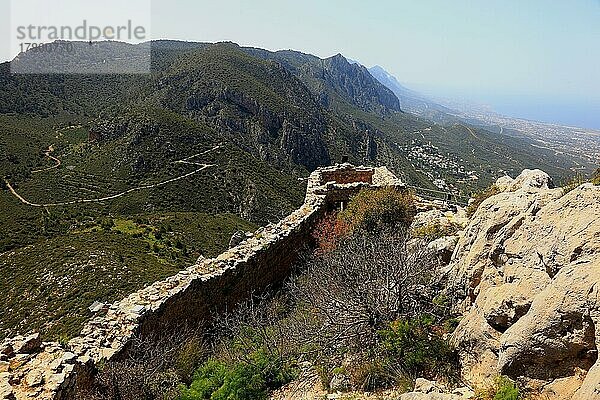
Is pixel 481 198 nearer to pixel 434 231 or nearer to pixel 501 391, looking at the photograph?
pixel 434 231

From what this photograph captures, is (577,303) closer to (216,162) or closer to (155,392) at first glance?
(155,392)

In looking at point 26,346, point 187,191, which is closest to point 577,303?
point 26,346

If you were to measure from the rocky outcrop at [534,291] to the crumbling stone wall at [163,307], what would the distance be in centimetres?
425

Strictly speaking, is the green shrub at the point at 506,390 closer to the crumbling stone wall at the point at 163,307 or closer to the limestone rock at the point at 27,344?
the crumbling stone wall at the point at 163,307

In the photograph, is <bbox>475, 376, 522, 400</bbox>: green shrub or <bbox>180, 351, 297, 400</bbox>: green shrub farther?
<bbox>180, 351, 297, 400</bbox>: green shrub

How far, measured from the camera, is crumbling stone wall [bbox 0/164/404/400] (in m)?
5.33

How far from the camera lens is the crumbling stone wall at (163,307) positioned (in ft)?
17.5

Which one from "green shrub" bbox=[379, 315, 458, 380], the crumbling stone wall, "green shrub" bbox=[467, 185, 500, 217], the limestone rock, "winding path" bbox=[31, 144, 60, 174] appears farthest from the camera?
"winding path" bbox=[31, 144, 60, 174]

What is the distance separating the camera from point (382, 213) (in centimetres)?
1047

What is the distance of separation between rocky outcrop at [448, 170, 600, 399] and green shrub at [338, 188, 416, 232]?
13.3ft

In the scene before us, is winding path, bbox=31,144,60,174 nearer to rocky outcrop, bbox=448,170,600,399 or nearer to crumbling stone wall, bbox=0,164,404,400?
crumbling stone wall, bbox=0,164,404,400

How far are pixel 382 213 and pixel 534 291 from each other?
6.05 m

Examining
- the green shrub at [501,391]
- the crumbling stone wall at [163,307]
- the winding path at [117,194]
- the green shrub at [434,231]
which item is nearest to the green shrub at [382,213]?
the crumbling stone wall at [163,307]

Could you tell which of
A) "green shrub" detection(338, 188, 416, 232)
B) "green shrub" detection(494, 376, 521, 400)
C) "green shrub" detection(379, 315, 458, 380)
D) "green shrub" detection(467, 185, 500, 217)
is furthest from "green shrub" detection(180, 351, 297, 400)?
"green shrub" detection(467, 185, 500, 217)
